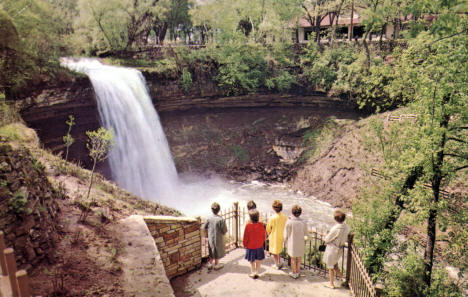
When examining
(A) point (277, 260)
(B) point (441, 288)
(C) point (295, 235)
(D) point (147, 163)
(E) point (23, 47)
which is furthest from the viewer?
(D) point (147, 163)

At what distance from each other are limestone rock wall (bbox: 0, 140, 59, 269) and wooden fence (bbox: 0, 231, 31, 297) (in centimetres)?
227

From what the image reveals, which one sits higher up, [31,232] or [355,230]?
[31,232]

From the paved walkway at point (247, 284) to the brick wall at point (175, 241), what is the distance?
10.0 inches

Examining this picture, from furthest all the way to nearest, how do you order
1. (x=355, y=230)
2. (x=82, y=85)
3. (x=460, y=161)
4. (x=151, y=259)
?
1. (x=82, y=85)
2. (x=355, y=230)
3. (x=460, y=161)
4. (x=151, y=259)

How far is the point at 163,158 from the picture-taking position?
20.3m

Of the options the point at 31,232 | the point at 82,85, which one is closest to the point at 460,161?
the point at 31,232

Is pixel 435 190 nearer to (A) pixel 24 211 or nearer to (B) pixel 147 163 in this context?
(A) pixel 24 211

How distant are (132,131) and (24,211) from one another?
12962 mm

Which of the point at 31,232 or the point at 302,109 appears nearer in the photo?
the point at 31,232

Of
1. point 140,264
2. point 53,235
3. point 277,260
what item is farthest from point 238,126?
point 53,235

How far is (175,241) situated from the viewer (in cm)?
679

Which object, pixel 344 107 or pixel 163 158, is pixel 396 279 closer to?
pixel 163 158

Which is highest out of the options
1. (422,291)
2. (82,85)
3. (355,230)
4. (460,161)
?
(82,85)

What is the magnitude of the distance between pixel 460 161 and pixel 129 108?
1552cm
